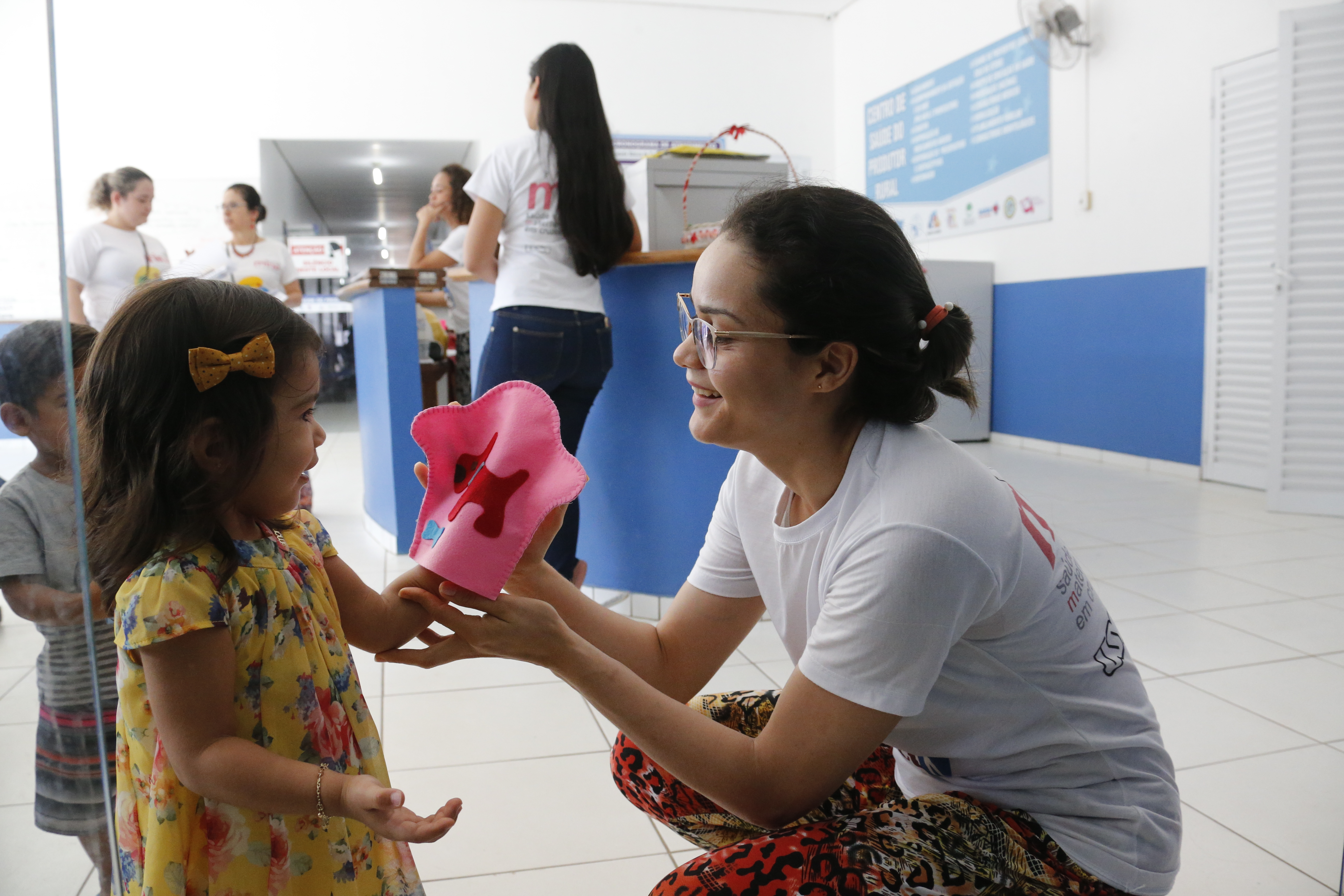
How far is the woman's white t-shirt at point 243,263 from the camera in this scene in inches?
154

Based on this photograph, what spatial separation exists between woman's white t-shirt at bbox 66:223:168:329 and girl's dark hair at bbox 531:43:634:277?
5.48 ft

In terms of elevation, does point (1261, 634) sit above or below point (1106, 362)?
below

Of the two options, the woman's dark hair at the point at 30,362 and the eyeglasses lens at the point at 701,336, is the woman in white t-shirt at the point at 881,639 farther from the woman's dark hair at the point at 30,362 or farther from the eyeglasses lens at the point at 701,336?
the woman's dark hair at the point at 30,362

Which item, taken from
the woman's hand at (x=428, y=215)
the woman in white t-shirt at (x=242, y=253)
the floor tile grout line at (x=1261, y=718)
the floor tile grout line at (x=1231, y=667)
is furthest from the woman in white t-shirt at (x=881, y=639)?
the woman's hand at (x=428, y=215)

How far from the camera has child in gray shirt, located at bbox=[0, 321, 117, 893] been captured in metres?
0.68

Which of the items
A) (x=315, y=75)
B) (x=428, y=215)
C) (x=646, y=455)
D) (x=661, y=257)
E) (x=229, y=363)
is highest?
(x=315, y=75)

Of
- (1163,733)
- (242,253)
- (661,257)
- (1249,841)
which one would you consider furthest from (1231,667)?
(242,253)

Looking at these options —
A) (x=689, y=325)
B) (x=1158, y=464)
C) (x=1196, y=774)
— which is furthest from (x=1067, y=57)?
(x=689, y=325)

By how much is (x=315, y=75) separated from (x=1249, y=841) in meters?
7.33

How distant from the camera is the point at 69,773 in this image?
2.37 ft

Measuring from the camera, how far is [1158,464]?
485 cm

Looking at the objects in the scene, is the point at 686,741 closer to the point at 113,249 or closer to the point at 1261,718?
the point at 1261,718

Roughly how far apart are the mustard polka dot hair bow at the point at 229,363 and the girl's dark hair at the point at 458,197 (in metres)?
3.12

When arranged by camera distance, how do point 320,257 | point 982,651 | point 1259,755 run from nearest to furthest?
point 982,651 → point 1259,755 → point 320,257
